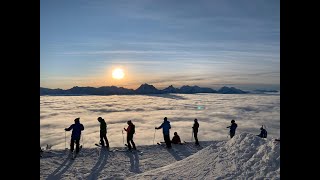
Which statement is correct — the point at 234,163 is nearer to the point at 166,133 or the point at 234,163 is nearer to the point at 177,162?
the point at 177,162

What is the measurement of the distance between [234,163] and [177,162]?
297cm

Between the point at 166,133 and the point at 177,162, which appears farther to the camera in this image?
the point at 166,133

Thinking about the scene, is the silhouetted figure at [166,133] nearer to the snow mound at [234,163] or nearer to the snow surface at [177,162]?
the snow surface at [177,162]

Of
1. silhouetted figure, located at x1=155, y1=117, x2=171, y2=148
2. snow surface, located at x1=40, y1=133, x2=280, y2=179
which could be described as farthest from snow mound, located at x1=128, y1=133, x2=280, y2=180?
silhouetted figure, located at x1=155, y1=117, x2=171, y2=148

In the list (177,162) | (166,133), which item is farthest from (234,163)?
(166,133)

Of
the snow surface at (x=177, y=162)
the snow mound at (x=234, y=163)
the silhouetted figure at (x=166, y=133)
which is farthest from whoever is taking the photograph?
the silhouetted figure at (x=166, y=133)

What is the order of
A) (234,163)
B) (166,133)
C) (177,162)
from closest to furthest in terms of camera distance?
(234,163), (177,162), (166,133)

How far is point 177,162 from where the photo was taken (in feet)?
37.0

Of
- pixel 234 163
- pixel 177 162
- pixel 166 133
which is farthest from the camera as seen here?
pixel 166 133

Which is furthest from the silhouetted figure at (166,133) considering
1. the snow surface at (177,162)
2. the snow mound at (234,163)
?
the snow mound at (234,163)

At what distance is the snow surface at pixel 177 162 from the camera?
832 centimetres
